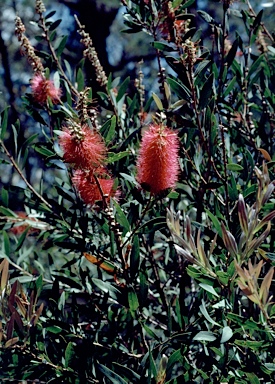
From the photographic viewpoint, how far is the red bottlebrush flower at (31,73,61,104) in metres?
1.40

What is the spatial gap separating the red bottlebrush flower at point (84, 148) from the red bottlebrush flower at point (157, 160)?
0.09 m

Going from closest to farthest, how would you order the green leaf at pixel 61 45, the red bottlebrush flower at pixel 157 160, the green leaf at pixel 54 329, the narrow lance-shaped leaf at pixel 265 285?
the narrow lance-shaped leaf at pixel 265 285 → the red bottlebrush flower at pixel 157 160 → the green leaf at pixel 54 329 → the green leaf at pixel 61 45

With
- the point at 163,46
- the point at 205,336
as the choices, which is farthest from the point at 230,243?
the point at 163,46

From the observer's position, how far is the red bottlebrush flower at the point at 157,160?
41.4 inches

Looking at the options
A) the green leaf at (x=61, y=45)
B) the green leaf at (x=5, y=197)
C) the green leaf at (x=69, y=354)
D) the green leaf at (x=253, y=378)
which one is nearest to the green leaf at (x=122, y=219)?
the green leaf at (x=69, y=354)

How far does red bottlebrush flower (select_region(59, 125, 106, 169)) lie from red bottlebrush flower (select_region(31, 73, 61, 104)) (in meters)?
0.37

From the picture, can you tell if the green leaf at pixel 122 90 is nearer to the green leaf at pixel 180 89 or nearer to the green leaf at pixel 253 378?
the green leaf at pixel 180 89

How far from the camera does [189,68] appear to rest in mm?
1104

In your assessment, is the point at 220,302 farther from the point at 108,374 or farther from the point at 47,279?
the point at 47,279

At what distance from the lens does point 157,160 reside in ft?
3.45

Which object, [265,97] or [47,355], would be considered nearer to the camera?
[47,355]

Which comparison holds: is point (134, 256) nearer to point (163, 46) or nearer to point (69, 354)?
point (69, 354)

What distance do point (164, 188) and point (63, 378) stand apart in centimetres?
44

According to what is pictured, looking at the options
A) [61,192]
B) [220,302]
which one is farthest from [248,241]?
[61,192]
